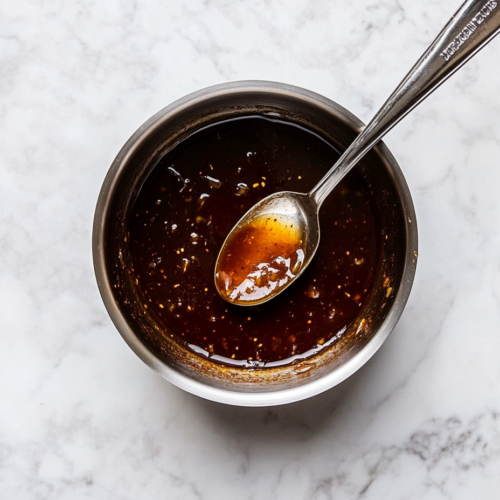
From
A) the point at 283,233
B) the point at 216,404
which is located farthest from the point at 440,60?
the point at 216,404

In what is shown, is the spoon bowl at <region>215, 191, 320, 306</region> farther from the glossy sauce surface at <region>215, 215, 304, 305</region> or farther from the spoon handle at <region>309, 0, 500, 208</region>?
the spoon handle at <region>309, 0, 500, 208</region>

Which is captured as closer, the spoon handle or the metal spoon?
the spoon handle

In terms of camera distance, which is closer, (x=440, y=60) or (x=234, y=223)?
(x=440, y=60)

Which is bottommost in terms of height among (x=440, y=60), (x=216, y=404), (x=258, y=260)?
(x=216, y=404)

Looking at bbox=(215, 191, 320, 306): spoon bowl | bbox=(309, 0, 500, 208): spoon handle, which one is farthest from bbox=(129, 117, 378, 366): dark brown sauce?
bbox=(309, 0, 500, 208): spoon handle

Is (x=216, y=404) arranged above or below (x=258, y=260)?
below

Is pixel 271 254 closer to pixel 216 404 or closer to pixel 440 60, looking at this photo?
pixel 216 404
